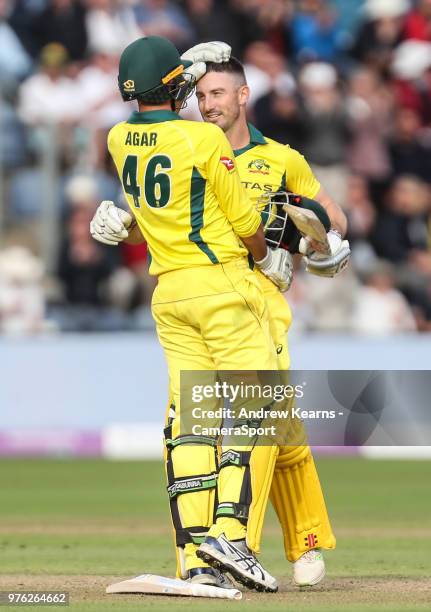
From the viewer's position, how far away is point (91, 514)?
10.1 m

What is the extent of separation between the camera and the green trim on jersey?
6078 millimetres

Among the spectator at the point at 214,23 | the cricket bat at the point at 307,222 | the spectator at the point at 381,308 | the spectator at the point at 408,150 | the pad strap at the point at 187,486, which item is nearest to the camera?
the pad strap at the point at 187,486

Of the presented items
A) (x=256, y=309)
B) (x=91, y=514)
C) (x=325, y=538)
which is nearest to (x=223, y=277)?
(x=256, y=309)

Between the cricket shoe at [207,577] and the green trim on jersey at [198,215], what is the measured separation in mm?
1233

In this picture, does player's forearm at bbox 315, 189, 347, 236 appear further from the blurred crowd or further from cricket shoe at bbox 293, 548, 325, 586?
the blurred crowd

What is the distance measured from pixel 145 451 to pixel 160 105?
8.46 meters

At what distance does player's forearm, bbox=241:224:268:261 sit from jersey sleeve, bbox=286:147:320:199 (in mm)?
494

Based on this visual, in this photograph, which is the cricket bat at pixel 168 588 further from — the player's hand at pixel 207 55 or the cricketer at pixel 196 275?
the player's hand at pixel 207 55

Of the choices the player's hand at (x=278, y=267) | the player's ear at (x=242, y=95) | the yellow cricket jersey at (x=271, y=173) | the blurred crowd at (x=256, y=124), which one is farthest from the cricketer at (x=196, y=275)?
the blurred crowd at (x=256, y=124)

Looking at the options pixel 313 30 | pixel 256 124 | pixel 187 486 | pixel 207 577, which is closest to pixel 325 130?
pixel 256 124

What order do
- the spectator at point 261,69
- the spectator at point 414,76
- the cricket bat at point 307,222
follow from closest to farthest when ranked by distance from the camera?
1. the cricket bat at point 307,222
2. the spectator at point 261,69
3. the spectator at point 414,76

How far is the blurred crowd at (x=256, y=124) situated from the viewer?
14.4 metres

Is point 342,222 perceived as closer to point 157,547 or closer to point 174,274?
point 174,274

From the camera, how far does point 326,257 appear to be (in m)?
6.61
